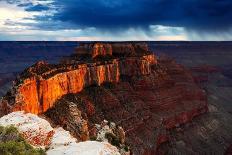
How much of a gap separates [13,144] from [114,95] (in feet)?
170

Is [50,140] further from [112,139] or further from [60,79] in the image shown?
[60,79]

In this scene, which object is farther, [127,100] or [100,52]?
[100,52]

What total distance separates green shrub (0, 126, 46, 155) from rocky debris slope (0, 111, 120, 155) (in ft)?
3.07

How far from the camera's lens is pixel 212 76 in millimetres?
189375

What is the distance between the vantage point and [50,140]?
3161 centimetres

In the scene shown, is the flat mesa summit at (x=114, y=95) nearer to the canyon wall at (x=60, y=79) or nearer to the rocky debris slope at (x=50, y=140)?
the canyon wall at (x=60, y=79)

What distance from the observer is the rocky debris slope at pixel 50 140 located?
2788cm

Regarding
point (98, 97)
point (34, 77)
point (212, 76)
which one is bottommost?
point (212, 76)

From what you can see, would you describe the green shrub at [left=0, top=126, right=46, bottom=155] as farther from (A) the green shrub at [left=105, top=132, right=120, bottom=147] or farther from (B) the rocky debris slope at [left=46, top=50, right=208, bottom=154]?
(B) the rocky debris slope at [left=46, top=50, right=208, bottom=154]

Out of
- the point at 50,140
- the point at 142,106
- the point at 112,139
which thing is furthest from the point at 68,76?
A: the point at 50,140

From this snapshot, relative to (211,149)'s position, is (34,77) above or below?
above

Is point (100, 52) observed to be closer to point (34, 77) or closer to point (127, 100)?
point (127, 100)

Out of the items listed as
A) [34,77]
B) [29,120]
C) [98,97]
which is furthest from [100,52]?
[29,120]

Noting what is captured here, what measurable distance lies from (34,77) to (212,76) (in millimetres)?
141312
